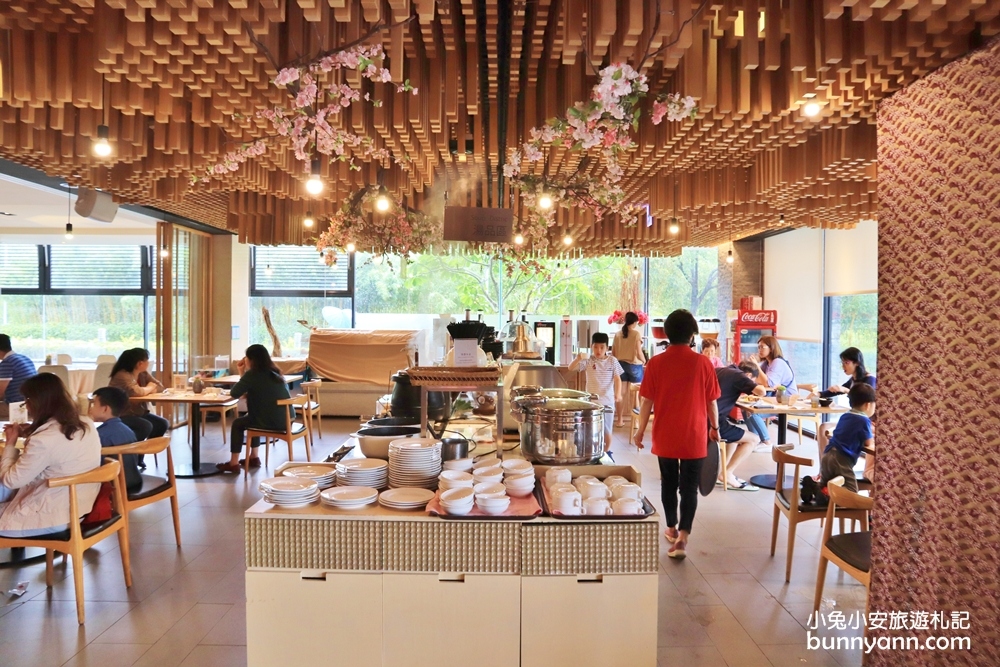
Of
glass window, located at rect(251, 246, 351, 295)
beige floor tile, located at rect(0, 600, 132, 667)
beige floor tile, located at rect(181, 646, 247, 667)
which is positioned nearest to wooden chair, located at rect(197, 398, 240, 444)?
glass window, located at rect(251, 246, 351, 295)

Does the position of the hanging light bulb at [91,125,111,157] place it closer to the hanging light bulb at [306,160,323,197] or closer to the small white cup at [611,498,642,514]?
the hanging light bulb at [306,160,323,197]

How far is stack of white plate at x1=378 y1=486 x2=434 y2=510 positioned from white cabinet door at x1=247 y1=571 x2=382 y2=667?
11.6 inches

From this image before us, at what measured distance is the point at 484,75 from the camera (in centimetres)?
448

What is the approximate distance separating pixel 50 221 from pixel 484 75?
31.4 ft

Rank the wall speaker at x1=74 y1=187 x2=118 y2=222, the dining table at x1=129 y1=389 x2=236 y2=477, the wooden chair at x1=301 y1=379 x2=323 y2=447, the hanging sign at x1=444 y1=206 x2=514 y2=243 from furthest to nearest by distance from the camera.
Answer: the wooden chair at x1=301 y1=379 x2=323 y2=447, the dining table at x1=129 y1=389 x2=236 y2=477, the wall speaker at x1=74 y1=187 x2=118 y2=222, the hanging sign at x1=444 y1=206 x2=514 y2=243

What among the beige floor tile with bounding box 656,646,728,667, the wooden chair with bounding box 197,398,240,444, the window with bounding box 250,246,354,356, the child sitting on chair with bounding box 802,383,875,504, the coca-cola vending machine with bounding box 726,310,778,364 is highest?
the window with bounding box 250,246,354,356

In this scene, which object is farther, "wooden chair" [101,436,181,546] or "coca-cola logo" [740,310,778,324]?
"coca-cola logo" [740,310,778,324]

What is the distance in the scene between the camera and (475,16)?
3209 millimetres

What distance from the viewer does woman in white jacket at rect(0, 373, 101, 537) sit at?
12.2 ft

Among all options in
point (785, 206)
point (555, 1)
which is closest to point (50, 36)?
point (555, 1)

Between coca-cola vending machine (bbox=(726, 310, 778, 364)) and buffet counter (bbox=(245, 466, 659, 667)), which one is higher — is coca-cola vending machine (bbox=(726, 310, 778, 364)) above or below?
above

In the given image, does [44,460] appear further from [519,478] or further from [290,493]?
[519,478]

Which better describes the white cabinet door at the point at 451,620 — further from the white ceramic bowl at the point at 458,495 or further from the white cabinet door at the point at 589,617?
the white ceramic bowl at the point at 458,495

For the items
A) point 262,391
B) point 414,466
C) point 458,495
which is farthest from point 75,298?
point 458,495
